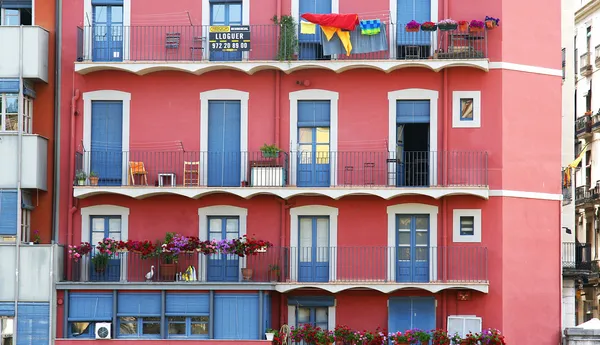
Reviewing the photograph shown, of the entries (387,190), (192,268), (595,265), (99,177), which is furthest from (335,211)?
(595,265)

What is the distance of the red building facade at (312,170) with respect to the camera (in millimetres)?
37312

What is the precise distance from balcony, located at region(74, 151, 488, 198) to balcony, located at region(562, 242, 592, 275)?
11944mm

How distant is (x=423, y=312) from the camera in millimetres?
37625

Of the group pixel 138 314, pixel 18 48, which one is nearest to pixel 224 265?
pixel 138 314

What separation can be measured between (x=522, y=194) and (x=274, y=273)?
6.93 meters

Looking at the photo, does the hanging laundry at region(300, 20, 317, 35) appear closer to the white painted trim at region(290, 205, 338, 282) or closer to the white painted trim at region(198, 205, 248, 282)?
the white painted trim at region(290, 205, 338, 282)

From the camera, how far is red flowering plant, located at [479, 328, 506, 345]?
36406 mm

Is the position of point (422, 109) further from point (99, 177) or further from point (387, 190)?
point (99, 177)

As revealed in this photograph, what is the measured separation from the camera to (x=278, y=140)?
38.2 m

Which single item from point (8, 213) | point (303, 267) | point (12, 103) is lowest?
point (303, 267)

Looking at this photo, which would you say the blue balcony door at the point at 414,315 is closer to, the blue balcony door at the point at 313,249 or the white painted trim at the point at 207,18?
the blue balcony door at the point at 313,249

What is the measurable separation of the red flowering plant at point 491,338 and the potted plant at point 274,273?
219 inches

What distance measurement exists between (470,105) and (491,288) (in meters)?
4.93

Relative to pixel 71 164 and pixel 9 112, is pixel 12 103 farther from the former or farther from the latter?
pixel 71 164
